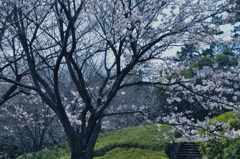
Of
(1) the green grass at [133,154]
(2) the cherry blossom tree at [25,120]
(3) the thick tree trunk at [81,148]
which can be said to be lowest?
(1) the green grass at [133,154]

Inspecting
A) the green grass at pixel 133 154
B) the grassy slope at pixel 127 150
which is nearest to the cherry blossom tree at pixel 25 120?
the grassy slope at pixel 127 150

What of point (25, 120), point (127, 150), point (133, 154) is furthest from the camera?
point (25, 120)

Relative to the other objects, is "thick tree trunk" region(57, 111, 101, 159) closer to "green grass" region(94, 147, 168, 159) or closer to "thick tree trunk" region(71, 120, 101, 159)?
"thick tree trunk" region(71, 120, 101, 159)

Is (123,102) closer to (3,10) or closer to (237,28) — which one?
(3,10)

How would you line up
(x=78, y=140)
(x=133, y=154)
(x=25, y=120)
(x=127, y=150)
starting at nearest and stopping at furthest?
(x=78, y=140), (x=133, y=154), (x=127, y=150), (x=25, y=120)

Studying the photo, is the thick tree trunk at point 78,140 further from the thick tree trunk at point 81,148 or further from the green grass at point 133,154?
the green grass at point 133,154

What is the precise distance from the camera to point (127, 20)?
198 inches

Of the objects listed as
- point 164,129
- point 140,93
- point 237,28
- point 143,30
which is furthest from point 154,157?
point 237,28

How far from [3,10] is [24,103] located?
8.68m

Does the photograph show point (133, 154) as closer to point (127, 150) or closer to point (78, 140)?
point (127, 150)

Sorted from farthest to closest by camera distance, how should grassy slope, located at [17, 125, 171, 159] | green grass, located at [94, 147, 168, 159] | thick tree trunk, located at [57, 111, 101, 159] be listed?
1. grassy slope, located at [17, 125, 171, 159]
2. green grass, located at [94, 147, 168, 159]
3. thick tree trunk, located at [57, 111, 101, 159]

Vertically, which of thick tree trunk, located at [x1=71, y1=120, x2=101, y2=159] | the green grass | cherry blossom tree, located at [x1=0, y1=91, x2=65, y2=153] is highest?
cherry blossom tree, located at [x1=0, y1=91, x2=65, y2=153]

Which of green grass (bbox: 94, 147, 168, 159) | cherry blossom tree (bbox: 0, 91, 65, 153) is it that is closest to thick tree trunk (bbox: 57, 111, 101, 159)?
A: green grass (bbox: 94, 147, 168, 159)

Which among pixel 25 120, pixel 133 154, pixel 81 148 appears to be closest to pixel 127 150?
pixel 133 154
